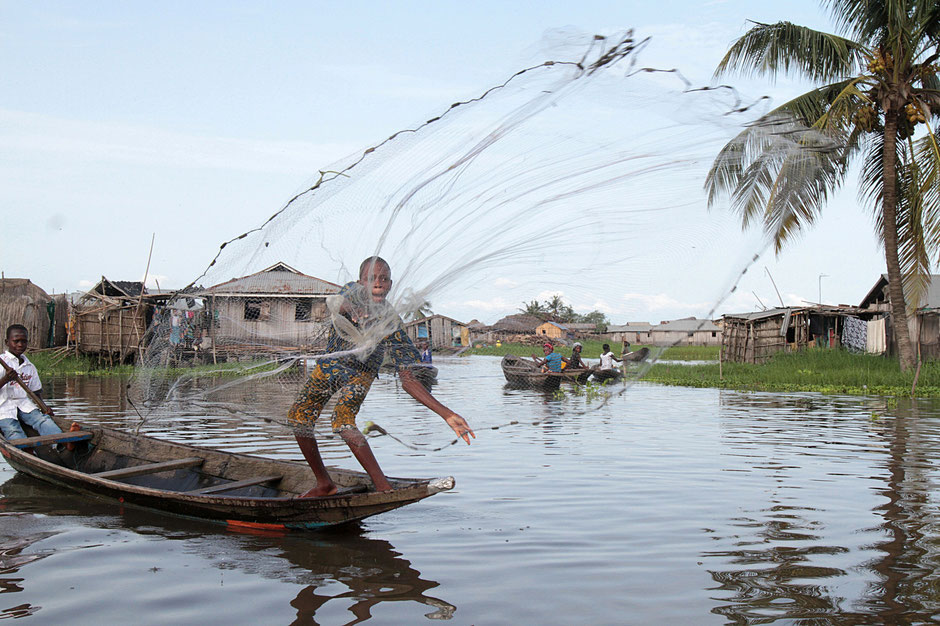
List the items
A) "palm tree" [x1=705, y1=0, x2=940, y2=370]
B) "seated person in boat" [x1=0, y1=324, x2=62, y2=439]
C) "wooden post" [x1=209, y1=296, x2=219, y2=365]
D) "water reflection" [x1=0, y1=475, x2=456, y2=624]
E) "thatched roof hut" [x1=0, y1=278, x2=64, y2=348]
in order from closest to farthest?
"water reflection" [x1=0, y1=475, x2=456, y2=624], "wooden post" [x1=209, y1=296, x2=219, y2=365], "seated person in boat" [x1=0, y1=324, x2=62, y2=439], "palm tree" [x1=705, y1=0, x2=940, y2=370], "thatched roof hut" [x1=0, y1=278, x2=64, y2=348]

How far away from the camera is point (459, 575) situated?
13.8 ft

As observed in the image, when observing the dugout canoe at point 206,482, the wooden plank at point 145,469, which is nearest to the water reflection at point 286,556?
the dugout canoe at point 206,482

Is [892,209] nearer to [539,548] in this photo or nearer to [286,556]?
[539,548]

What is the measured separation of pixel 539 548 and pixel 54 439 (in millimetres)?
4613

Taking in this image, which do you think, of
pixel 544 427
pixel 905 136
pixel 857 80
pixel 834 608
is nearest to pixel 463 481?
pixel 834 608

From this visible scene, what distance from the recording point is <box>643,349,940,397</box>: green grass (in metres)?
15.0

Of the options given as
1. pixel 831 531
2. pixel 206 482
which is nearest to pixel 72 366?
pixel 206 482

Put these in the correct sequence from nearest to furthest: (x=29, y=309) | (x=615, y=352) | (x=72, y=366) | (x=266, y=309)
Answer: (x=266, y=309) → (x=72, y=366) → (x=29, y=309) → (x=615, y=352)

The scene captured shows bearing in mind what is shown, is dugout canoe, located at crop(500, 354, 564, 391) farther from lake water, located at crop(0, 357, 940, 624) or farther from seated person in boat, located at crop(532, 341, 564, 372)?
lake water, located at crop(0, 357, 940, 624)

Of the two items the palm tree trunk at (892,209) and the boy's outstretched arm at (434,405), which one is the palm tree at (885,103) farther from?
the boy's outstretched arm at (434,405)

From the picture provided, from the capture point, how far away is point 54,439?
22.6ft

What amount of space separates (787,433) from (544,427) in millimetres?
3111

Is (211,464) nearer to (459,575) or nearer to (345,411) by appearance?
(345,411)

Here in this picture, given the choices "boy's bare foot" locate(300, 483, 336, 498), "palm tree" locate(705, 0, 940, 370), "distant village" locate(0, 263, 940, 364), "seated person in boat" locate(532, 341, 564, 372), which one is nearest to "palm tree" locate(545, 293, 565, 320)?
"distant village" locate(0, 263, 940, 364)
